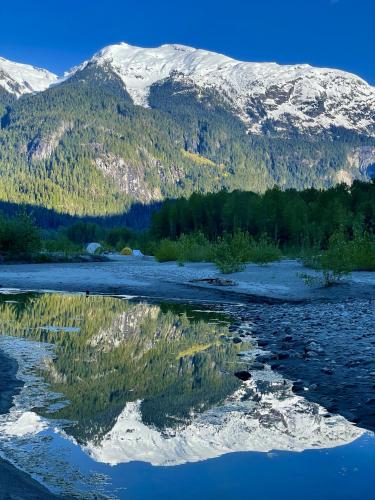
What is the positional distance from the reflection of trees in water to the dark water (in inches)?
1.5

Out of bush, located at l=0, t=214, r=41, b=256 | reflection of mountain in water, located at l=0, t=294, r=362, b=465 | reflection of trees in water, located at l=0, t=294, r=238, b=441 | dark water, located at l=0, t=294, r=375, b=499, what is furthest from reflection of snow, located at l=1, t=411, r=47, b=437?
bush, located at l=0, t=214, r=41, b=256

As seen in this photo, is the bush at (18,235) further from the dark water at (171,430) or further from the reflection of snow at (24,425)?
the reflection of snow at (24,425)

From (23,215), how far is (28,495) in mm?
72706

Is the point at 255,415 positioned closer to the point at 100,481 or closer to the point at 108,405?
the point at 108,405

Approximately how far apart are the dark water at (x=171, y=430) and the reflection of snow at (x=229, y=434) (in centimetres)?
2

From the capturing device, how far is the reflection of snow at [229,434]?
7117 millimetres

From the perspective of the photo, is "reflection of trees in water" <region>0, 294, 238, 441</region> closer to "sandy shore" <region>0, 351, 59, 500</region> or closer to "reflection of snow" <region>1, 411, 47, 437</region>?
"reflection of snow" <region>1, 411, 47, 437</region>

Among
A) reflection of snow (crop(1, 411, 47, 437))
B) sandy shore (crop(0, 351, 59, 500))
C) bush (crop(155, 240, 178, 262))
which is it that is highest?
bush (crop(155, 240, 178, 262))

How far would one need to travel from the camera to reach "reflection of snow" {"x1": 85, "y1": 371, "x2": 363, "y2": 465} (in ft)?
23.4

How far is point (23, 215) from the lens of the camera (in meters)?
74.7

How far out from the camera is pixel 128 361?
12.9 m

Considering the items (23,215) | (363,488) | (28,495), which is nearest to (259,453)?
(363,488)

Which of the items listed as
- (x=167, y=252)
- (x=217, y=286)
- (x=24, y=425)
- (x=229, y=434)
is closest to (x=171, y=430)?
(x=229, y=434)

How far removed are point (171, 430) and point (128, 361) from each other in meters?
5.07
